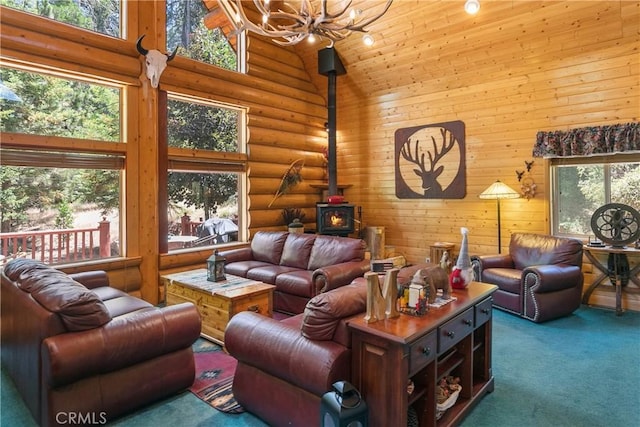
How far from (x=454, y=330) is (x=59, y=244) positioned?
4376 millimetres

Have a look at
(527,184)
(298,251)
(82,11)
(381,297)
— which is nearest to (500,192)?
(527,184)

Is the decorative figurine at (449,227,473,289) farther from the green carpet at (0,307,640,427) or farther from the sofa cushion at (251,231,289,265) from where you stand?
the sofa cushion at (251,231,289,265)

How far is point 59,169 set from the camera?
4.12 meters

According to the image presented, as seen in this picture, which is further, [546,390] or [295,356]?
[546,390]

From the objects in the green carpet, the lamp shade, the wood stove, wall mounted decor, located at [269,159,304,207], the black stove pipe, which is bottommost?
the green carpet

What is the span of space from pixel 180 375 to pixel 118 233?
2.80 meters

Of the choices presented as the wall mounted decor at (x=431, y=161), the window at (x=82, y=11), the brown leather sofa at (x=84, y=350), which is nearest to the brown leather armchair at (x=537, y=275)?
the wall mounted decor at (x=431, y=161)

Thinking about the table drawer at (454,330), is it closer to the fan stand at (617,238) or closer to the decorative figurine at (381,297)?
the decorative figurine at (381,297)

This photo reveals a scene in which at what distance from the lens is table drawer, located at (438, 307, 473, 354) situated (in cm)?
197

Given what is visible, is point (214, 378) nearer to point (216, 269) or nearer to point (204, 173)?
point (216, 269)

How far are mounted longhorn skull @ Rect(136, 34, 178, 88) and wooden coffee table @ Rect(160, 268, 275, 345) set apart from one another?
2644mm

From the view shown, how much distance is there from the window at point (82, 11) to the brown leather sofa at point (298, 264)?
10.7 ft

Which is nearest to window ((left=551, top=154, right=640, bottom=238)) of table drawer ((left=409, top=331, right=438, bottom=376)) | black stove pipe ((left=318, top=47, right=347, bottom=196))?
black stove pipe ((left=318, top=47, right=347, bottom=196))

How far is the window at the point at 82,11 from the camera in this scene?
3.89m
